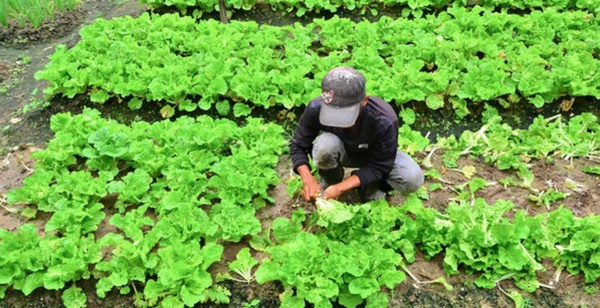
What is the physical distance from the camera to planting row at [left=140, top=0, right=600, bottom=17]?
7160 mm

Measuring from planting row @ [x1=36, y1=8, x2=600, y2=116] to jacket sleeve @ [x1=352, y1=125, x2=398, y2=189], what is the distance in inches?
72.3

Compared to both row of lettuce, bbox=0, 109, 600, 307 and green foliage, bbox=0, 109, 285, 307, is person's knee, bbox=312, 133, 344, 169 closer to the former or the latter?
row of lettuce, bbox=0, 109, 600, 307

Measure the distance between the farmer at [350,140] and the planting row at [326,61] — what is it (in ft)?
5.36

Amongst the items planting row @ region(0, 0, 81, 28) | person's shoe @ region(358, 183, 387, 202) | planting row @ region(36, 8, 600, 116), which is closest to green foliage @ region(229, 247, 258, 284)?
person's shoe @ region(358, 183, 387, 202)

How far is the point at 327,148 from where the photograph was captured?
364 cm

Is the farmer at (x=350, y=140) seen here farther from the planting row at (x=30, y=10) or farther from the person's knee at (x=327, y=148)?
the planting row at (x=30, y=10)

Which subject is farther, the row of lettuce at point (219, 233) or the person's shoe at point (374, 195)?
the person's shoe at point (374, 195)

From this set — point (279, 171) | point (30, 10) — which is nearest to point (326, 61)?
point (279, 171)

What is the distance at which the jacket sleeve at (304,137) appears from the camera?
11.7 feet

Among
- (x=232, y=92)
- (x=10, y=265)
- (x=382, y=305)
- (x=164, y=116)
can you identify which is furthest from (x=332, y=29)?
(x=10, y=265)

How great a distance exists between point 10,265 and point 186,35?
352 cm

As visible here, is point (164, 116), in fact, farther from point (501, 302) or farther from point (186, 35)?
point (501, 302)

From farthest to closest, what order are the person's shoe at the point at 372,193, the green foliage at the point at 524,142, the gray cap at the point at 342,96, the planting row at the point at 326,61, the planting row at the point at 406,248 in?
the planting row at the point at 326,61
the green foliage at the point at 524,142
the person's shoe at the point at 372,193
the planting row at the point at 406,248
the gray cap at the point at 342,96

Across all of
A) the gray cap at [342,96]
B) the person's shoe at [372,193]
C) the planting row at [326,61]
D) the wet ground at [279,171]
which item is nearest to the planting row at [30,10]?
the wet ground at [279,171]
